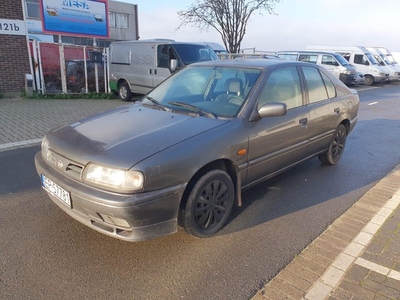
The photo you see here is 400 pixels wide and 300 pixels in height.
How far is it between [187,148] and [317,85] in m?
2.58

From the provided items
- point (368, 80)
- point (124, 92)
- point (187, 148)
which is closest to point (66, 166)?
point (187, 148)

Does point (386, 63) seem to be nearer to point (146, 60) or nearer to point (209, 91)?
point (146, 60)

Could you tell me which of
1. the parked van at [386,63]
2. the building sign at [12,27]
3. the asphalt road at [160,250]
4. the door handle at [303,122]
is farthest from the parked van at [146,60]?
the parked van at [386,63]

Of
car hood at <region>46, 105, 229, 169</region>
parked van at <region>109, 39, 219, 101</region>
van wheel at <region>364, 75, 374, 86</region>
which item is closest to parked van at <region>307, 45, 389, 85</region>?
van wheel at <region>364, 75, 374, 86</region>

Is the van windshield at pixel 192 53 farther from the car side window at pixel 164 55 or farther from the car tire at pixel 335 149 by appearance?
the car tire at pixel 335 149

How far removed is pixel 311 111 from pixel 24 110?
8.04 m

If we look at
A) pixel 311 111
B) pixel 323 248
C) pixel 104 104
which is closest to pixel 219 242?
pixel 323 248

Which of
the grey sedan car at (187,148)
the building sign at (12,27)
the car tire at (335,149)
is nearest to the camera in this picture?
the grey sedan car at (187,148)

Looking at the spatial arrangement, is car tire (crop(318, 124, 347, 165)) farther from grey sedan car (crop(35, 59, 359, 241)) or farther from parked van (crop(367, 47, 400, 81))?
parked van (crop(367, 47, 400, 81))

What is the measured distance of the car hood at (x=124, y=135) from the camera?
97.7 inches

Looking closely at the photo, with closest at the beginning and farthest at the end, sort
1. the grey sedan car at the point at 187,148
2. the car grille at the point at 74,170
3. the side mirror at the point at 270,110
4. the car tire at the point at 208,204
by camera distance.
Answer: the grey sedan car at the point at 187,148 < the car grille at the point at 74,170 < the car tire at the point at 208,204 < the side mirror at the point at 270,110

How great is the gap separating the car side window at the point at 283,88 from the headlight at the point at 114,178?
161cm

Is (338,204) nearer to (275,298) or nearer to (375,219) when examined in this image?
(375,219)

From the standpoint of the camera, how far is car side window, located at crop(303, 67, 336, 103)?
415cm
